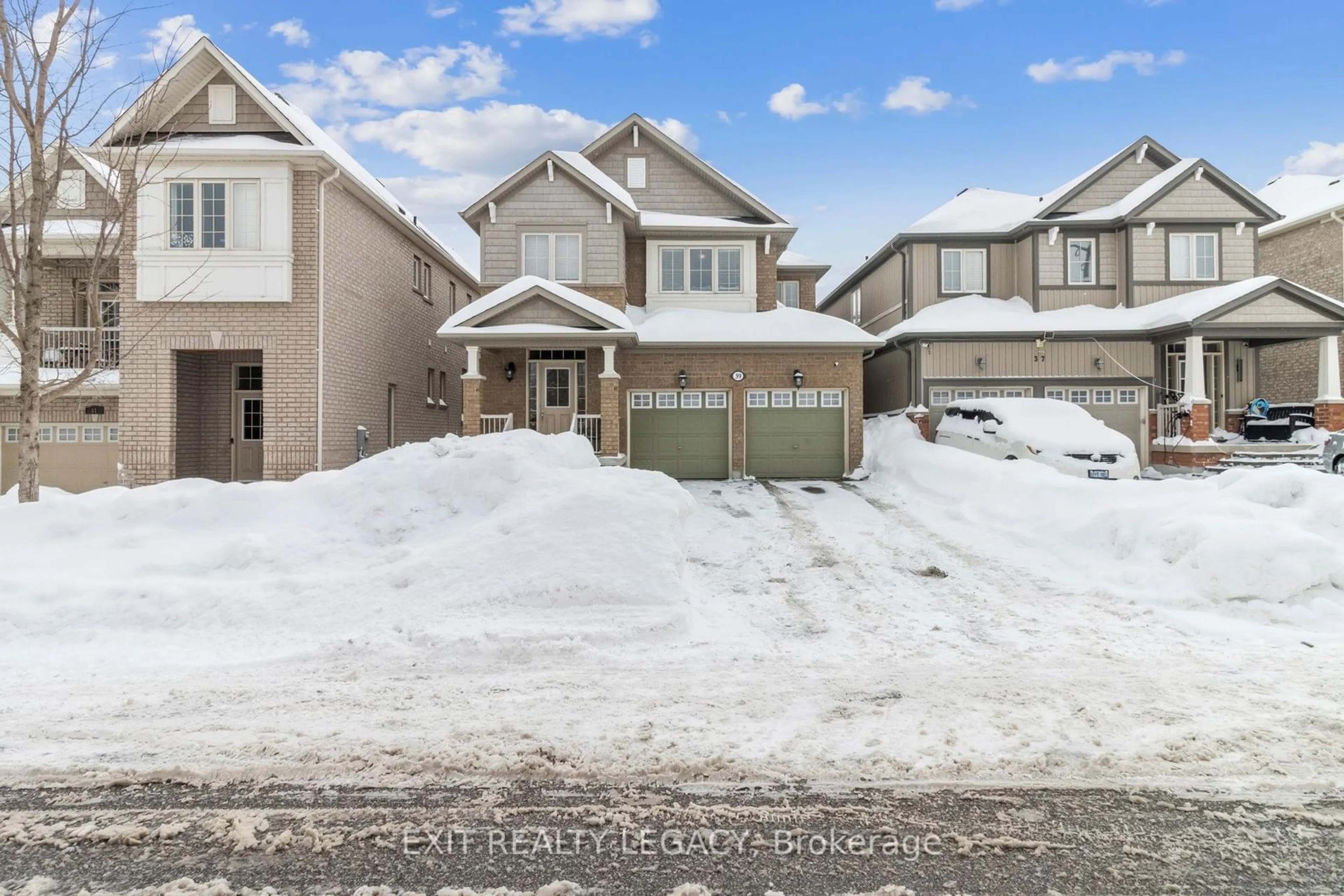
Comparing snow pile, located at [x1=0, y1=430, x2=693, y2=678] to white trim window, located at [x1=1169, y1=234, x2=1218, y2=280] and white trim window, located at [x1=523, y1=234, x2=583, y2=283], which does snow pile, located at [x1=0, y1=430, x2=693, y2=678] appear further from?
white trim window, located at [x1=1169, y1=234, x2=1218, y2=280]

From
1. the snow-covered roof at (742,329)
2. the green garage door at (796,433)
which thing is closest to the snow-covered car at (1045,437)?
the green garage door at (796,433)

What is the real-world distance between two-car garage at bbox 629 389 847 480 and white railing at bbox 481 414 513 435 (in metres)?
2.90

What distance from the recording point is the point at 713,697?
5.22 m

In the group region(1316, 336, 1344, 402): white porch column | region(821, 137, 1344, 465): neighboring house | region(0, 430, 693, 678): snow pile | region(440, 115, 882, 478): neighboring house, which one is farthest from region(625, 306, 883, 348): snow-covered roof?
region(1316, 336, 1344, 402): white porch column

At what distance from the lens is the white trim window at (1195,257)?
66.3ft

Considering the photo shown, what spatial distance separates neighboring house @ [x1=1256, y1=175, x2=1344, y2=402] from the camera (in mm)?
22031

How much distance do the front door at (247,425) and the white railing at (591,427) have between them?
7.08 metres

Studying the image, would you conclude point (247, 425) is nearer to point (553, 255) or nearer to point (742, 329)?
point (553, 255)

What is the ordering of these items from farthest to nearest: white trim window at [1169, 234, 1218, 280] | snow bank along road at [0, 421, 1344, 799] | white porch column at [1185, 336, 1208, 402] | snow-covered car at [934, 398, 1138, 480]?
1. white trim window at [1169, 234, 1218, 280]
2. white porch column at [1185, 336, 1208, 402]
3. snow-covered car at [934, 398, 1138, 480]
4. snow bank along road at [0, 421, 1344, 799]

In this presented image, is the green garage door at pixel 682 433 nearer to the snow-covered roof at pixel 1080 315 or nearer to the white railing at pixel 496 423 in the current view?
the white railing at pixel 496 423

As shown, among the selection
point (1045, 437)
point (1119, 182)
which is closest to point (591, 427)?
point (1045, 437)

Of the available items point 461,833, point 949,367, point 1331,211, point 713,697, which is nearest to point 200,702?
point 461,833

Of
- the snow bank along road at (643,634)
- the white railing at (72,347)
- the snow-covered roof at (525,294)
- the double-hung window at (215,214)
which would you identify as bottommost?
the snow bank along road at (643,634)

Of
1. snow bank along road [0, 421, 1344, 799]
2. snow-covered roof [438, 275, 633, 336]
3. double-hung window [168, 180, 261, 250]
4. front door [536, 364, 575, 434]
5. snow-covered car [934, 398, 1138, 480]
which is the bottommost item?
snow bank along road [0, 421, 1344, 799]
